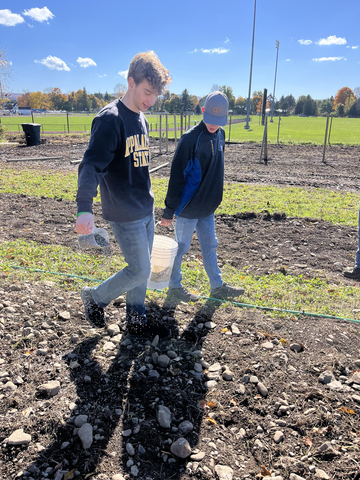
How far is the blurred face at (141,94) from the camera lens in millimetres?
2348

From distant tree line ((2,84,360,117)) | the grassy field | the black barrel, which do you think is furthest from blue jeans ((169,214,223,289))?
distant tree line ((2,84,360,117))

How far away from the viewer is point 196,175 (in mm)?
3379

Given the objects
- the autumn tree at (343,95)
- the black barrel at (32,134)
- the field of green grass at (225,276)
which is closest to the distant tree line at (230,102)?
the autumn tree at (343,95)

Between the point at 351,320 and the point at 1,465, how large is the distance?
2.97 meters

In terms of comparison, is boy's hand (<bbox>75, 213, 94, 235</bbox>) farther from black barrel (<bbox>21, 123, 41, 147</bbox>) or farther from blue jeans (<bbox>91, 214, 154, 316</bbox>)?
black barrel (<bbox>21, 123, 41, 147</bbox>)

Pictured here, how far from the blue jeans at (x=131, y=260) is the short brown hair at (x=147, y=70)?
96 centimetres

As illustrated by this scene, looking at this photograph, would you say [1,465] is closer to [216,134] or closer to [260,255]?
[216,134]

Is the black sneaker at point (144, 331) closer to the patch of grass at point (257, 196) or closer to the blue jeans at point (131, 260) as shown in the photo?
the blue jeans at point (131, 260)

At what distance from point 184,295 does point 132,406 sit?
153 cm

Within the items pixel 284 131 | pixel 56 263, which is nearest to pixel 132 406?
pixel 56 263

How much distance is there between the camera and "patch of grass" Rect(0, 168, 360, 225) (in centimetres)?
693

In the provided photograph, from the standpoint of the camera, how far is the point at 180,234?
3.66m

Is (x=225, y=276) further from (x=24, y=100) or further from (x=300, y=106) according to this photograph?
(x=24, y=100)

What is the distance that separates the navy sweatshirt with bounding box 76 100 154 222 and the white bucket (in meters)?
0.74
